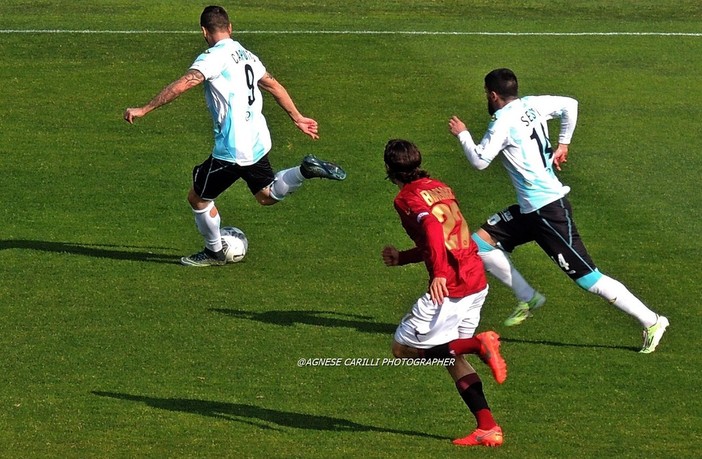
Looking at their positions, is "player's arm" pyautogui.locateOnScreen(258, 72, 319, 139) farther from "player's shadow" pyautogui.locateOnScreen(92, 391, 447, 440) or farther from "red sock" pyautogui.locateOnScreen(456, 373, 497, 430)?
"red sock" pyautogui.locateOnScreen(456, 373, 497, 430)

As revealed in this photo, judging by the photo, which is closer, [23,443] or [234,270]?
[23,443]

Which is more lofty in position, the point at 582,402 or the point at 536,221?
the point at 536,221

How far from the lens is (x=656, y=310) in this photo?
509 inches

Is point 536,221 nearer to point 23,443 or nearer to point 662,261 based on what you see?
point 662,261

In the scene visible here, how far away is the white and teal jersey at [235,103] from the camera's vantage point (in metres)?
13.6

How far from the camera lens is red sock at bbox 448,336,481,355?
954 cm

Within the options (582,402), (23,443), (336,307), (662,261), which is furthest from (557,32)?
(23,443)

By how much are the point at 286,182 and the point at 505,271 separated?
9.11 feet

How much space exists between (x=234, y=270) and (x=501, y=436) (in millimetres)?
4844

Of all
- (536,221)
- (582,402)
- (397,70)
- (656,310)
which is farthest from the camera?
(397,70)

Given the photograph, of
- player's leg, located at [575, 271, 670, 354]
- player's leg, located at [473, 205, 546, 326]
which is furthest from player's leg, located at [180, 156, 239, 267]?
player's leg, located at [575, 271, 670, 354]

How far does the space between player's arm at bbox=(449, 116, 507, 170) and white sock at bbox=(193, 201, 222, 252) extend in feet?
11.5

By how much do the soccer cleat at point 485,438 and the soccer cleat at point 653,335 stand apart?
2.51m

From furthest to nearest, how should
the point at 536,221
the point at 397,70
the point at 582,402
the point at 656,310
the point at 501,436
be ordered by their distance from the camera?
the point at 397,70 → the point at 656,310 → the point at 536,221 → the point at 582,402 → the point at 501,436
